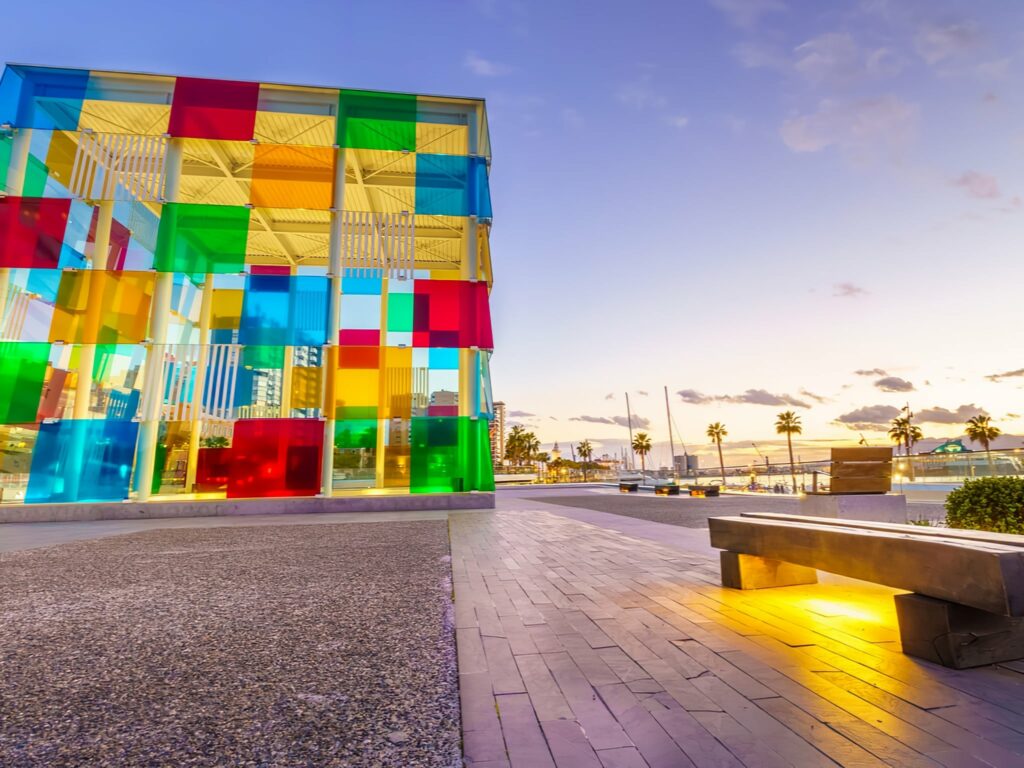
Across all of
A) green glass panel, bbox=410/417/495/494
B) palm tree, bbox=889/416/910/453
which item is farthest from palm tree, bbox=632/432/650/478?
green glass panel, bbox=410/417/495/494

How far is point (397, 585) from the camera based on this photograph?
436 cm

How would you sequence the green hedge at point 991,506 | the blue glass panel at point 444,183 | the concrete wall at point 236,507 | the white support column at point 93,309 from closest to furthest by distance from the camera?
the green hedge at point 991,506 → the concrete wall at point 236,507 → the white support column at point 93,309 → the blue glass panel at point 444,183

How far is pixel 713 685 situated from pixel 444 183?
14524 mm

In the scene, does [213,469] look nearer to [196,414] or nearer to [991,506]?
[196,414]

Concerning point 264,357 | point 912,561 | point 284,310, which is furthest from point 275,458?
point 912,561

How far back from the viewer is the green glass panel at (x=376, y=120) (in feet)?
44.3

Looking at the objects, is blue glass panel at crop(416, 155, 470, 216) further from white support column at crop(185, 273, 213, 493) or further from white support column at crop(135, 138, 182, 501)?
white support column at crop(135, 138, 182, 501)

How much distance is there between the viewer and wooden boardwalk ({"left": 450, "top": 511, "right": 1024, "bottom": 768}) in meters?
1.56

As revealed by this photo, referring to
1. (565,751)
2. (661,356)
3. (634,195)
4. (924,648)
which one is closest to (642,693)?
(565,751)

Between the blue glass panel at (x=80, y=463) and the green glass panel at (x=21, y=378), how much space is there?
0.62 metres

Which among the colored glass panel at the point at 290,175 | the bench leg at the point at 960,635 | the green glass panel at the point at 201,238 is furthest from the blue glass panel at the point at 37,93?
the bench leg at the point at 960,635

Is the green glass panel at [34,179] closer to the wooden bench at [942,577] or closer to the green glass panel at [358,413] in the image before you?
the green glass panel at [358,413]

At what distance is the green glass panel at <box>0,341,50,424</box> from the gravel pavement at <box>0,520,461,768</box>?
9205 millimetres

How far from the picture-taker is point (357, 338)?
1337cm
